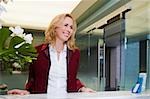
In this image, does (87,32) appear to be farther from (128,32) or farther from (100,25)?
(128,32)

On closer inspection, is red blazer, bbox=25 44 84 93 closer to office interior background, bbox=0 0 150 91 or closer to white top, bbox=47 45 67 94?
white top, bbox=47 45 67 94

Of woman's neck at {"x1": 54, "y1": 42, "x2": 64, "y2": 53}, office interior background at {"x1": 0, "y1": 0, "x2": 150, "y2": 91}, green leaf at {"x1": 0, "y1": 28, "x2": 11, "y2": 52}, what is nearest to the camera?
green leaf at {"x1": 0, "y1": 28, "x2": 11, "y2": 52}

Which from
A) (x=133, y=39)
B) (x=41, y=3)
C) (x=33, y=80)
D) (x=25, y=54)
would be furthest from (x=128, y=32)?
(x=25, y=54)

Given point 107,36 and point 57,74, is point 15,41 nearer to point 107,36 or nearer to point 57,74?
point 57,74

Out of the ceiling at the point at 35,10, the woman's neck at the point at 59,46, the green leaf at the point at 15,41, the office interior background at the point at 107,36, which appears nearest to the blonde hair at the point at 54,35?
the woman's neck at the point at 59,46

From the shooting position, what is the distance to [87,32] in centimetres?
512

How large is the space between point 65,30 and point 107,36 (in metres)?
3.20

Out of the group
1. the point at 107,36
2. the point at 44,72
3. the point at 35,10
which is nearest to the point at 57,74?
the point at 44,72

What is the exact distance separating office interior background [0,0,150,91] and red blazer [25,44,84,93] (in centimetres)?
120

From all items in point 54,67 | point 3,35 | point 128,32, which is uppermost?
point 128,32

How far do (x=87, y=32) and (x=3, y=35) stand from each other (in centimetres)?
438

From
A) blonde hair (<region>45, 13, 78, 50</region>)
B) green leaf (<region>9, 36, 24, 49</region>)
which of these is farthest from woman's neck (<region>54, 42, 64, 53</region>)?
green leaf (<region>9, 36, 24, 49</region>)

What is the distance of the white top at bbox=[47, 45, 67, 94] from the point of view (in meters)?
1.36

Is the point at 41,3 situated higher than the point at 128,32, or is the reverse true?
the point at 41,3
